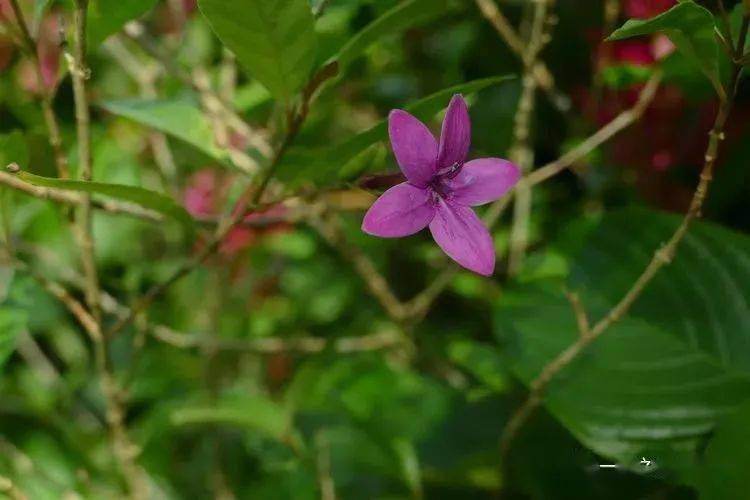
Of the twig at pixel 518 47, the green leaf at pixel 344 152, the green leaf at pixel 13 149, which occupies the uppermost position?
the twig at pixel 518 47

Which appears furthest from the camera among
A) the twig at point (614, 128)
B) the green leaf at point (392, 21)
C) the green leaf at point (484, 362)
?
the green leaf at point (484, 362)

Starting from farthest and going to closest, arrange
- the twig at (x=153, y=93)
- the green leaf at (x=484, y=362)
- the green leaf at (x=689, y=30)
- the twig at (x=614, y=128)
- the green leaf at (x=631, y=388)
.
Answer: the twig at (x=153, y=93), the green leaf at (x=484, y=362), the twig at (x=614, y=128), the green leaf at (x=631, y=388), the green leaf at (x=689, y=30)

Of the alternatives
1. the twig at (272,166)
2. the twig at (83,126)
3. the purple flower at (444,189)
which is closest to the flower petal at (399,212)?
the purple flower at (444,189)

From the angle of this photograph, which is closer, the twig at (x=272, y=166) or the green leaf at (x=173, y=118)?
the twig at (x=272, y=166)

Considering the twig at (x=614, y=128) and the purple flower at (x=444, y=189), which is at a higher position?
the twig at (x=614, y=128)

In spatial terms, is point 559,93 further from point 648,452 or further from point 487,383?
point 648,452

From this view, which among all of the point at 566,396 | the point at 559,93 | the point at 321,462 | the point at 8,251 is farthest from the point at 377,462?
the point at 559,93

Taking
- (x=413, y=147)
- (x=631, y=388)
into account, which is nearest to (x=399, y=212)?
(x=413, y=147)

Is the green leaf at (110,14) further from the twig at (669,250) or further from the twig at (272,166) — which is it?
the twig at (669,250)
